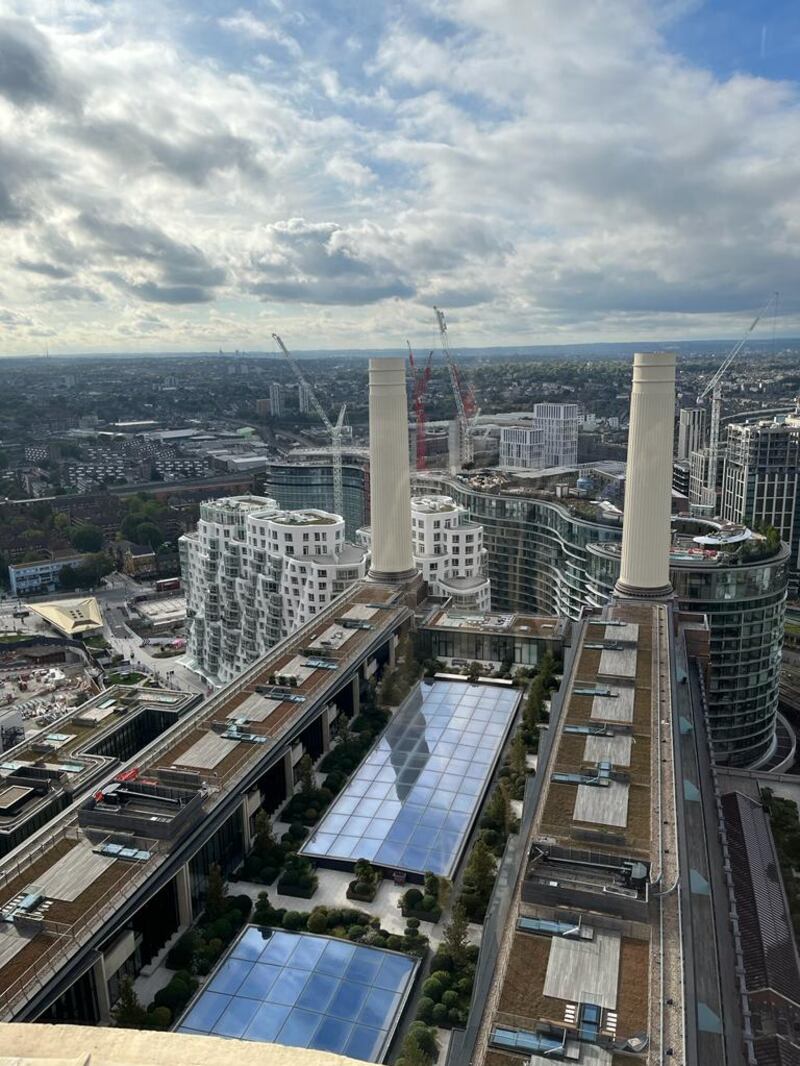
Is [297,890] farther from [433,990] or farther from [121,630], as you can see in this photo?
[121,630]

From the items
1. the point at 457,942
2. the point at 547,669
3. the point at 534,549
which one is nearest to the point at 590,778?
the point at 457,942

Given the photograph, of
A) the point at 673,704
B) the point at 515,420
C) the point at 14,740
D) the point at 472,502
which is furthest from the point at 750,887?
the point at 515,420

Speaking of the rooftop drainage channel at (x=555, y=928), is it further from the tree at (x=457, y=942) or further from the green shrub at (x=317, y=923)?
the green shrub at (x=317, y=923)

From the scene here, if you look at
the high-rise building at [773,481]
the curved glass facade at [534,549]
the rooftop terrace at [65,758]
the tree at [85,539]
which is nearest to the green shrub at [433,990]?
the rooftop terrace at [65,758]

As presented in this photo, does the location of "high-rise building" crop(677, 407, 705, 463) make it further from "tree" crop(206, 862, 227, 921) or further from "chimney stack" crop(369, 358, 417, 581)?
"tree" crop(206, 862, 227, 921)

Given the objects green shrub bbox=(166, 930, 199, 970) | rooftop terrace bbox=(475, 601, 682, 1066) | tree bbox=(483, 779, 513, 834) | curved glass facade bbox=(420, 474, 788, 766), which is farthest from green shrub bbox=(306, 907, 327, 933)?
curved glass facade bbox=(420, 474, 788, 766)

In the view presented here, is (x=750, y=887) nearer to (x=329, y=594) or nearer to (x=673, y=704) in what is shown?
(x=673, y=704)
